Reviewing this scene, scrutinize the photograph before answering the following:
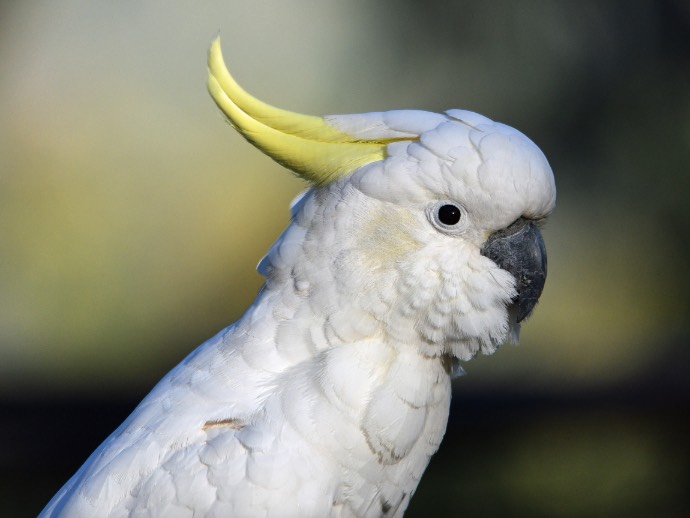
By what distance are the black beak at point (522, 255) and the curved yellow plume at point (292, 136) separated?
0.27 meters

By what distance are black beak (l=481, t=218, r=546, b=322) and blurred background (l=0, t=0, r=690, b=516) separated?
8.25ft

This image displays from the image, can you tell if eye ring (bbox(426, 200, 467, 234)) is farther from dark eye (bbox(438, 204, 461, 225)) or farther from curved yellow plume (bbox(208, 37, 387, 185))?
curved yellow plume (bbox(208, 37, 387, 185))

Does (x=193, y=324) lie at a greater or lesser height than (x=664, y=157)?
lesser

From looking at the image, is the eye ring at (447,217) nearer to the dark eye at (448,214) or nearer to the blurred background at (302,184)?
the dark eye at (448,214)

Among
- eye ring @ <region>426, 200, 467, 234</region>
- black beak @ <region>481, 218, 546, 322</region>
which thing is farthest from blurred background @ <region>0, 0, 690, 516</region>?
eye ring @ <region>426, 200, 467, 234</region>

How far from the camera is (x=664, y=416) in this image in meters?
3.79

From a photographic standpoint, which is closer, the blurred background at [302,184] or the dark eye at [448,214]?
the dark eye at [448,214]

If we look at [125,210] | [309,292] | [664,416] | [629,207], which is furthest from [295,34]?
[309,292]

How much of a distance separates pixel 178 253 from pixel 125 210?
1.24ft

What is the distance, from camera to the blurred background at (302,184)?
401 centimetres

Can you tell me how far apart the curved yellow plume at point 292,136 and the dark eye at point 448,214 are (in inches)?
6.2

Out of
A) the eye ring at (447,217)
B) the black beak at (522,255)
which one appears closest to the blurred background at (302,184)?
the black beak at (522,255)

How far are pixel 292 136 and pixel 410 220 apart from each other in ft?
0.91

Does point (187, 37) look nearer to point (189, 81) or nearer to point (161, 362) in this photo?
point (189, 81)
